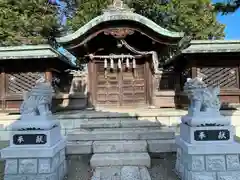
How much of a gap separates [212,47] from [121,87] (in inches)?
169

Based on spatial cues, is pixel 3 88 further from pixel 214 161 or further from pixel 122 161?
pixel 214 161

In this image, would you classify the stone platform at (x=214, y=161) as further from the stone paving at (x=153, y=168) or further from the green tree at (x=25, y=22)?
the green tree at (x=25, y=22)

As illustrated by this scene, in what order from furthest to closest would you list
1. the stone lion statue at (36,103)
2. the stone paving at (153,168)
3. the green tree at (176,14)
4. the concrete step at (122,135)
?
the green tree at (176,14) < the concrete step at (122,135) < the stone paving at (153,168) < the stone lion statue at (36,103)

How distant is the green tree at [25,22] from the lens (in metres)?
16.9

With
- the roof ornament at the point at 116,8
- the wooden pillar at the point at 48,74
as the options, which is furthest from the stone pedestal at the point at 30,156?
the roof ornament at the point at 116,8

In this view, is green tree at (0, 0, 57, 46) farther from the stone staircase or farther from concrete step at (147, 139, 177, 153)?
concrete step at (147, 139, 177, 153)

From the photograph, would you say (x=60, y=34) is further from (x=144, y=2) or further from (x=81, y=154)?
(x=81, y=154)

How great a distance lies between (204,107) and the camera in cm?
455

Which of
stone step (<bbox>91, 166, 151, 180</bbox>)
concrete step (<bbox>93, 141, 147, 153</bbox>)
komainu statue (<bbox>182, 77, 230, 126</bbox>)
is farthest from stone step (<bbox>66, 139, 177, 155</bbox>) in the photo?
komainu statue (<bbox>182, 77, 230, 126</bbox>)

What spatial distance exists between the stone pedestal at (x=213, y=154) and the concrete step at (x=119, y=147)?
6.45 feet

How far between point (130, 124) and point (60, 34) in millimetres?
14729

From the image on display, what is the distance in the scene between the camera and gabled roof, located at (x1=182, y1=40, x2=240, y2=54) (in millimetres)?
9094

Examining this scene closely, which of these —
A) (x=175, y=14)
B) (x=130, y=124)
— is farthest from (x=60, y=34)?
(x=130, y=124)

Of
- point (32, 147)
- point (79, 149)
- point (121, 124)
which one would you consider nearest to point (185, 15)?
point (121, 124)
